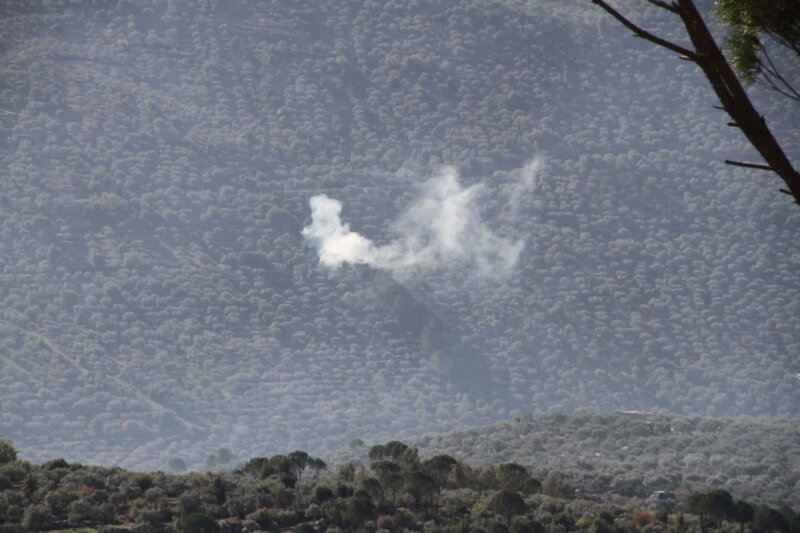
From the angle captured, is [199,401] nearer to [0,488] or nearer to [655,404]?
[655,404]

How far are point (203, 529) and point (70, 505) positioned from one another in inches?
153

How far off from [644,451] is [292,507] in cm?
5895

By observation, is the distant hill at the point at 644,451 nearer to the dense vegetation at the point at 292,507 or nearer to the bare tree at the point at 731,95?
the dense vegetation at the point at 292,507

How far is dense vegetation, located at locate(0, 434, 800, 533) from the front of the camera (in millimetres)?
25250

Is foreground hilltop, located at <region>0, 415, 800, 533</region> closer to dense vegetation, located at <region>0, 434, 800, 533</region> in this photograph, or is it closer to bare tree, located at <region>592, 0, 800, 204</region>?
dense vegetation, located at <region>0, 434, 800, 533</region>

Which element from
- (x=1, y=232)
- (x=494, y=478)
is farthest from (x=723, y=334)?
(x=494, y=478)

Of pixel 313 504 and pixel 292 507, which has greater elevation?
pixel 313 504

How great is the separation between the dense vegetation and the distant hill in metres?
19.0

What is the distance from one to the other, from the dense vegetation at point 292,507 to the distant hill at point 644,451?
19050mm

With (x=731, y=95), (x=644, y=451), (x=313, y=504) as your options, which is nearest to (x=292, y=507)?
(x=313, y=504)

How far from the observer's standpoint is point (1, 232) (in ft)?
648

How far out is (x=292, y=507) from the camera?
29656mm

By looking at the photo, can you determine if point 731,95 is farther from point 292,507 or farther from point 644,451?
point 644,451

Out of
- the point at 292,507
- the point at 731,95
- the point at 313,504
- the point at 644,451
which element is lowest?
the point at 292,507
